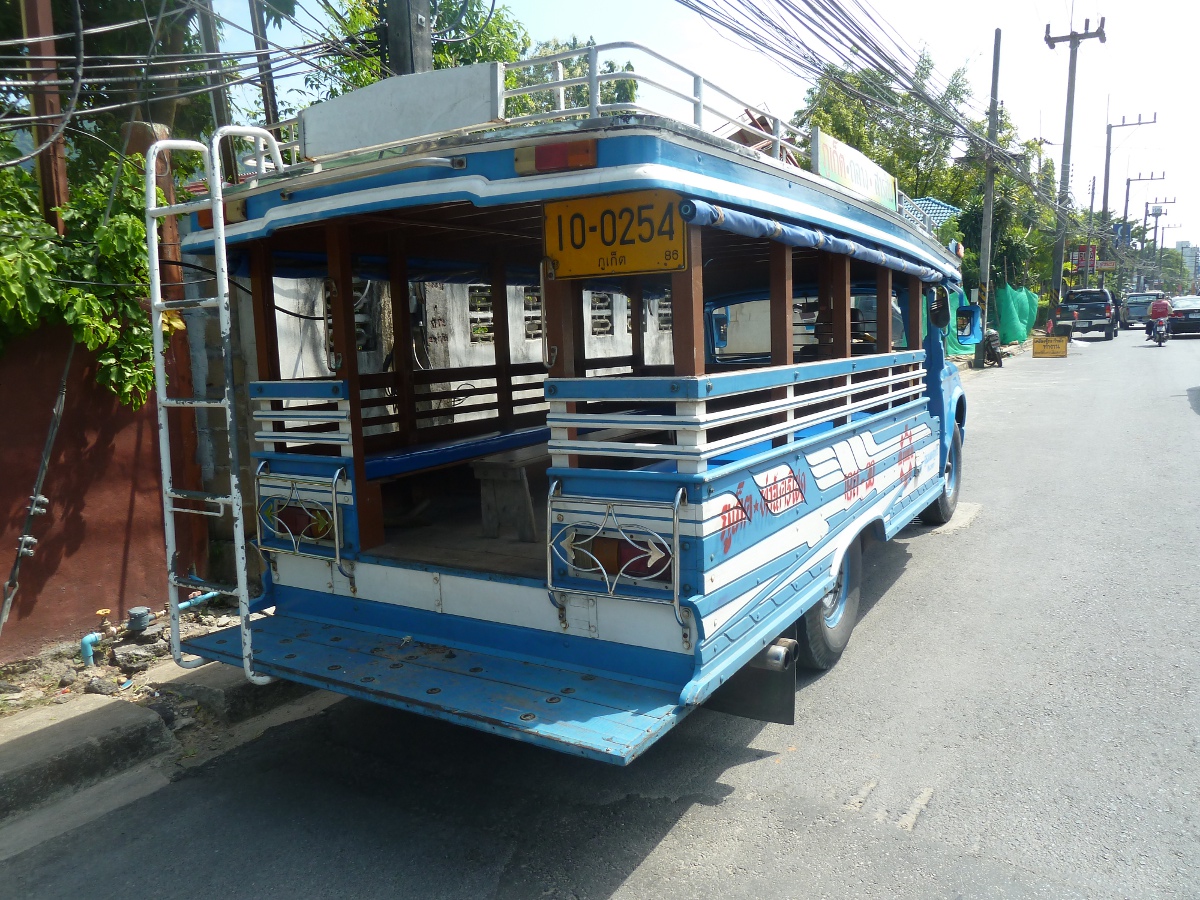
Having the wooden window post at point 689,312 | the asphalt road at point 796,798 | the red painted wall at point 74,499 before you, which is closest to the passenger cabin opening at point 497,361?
the wooden window post at point 689,312

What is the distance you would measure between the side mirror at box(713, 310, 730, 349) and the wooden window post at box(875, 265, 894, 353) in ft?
7.13

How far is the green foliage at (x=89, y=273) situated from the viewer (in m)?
4.52

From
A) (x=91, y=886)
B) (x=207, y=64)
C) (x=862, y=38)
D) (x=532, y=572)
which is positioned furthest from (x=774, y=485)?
(x=862, y=38)

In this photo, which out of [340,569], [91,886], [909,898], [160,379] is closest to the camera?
[909,898]

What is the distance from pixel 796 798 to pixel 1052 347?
84.6 ft

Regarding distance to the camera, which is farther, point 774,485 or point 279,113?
point 279,113

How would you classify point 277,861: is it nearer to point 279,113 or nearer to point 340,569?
point 340,569

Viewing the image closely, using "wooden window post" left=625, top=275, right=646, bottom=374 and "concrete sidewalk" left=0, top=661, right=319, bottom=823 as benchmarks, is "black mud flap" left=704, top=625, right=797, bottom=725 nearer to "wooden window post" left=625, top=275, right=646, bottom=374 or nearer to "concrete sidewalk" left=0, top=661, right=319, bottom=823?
"concrete sidewalk" left=0, top=661, right=319, bottom=823

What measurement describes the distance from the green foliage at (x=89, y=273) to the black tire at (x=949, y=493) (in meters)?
5.94

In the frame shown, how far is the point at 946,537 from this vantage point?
24.3 ft

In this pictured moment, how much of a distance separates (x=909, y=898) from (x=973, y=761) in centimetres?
106

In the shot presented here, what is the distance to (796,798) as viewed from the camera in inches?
139

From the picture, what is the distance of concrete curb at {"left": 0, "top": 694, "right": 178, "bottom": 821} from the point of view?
372 centimetres

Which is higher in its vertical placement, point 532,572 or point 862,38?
point 862,38
